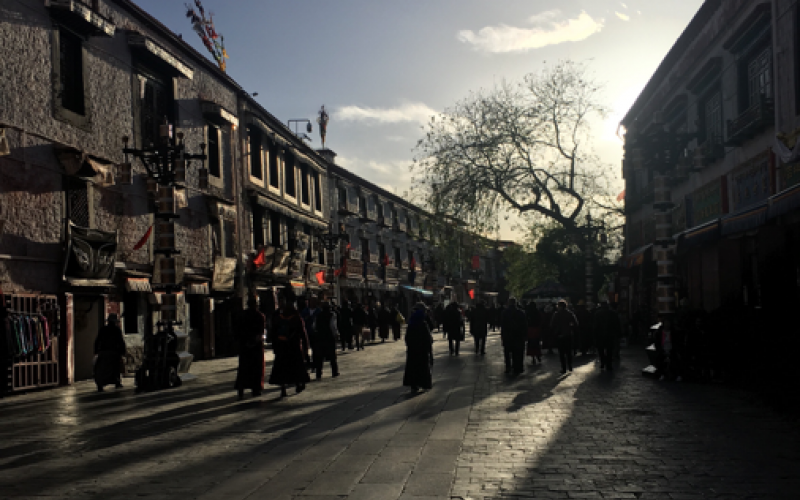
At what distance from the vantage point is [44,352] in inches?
614

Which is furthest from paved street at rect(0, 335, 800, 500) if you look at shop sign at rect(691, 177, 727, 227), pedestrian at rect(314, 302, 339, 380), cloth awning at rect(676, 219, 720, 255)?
shop sign at rect(691, 177, 727, 227)

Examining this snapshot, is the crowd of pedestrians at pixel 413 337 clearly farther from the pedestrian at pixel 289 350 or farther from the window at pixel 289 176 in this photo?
the window at pixel 289 176

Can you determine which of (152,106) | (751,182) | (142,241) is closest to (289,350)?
(142,241)

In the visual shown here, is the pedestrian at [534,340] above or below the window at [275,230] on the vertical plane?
below

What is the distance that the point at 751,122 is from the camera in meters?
16.8

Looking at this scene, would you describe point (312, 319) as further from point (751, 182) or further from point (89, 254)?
point (751, 182)

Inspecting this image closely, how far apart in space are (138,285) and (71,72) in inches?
211

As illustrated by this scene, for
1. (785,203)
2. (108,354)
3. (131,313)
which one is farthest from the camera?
(131,313)

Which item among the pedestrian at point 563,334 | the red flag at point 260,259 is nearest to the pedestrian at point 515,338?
the pedestrian at point 563,334

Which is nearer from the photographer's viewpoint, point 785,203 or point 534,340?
point 785,203

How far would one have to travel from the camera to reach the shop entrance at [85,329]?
58.2 feet

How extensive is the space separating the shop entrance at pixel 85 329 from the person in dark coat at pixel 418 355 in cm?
883

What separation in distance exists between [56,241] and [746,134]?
15.3 meters

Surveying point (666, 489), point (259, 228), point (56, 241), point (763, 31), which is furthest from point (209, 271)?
point (666, 489)
